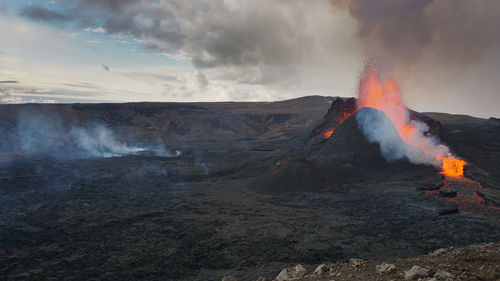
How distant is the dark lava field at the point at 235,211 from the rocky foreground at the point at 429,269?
373 centimetres

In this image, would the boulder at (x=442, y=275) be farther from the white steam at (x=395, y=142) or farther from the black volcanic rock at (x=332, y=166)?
the white steam at (x=395, y=142)

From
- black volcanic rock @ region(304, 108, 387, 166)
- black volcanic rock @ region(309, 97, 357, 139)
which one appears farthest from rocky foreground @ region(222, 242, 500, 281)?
black volcanic rock @ region(309, 97, 357, 139)

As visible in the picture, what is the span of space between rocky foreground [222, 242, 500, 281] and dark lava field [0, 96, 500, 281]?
373 centimetres

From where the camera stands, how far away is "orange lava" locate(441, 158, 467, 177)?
24469 mm

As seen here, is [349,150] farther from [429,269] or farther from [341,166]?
[429,269]

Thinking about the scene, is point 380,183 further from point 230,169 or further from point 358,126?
point 230,169

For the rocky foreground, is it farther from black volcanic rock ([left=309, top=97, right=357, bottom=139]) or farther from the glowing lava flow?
black volcanic rock ([left=309, top=97, right=357, bottom=139])

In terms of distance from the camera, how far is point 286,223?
1655cm

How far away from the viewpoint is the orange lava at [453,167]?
2447 centimetres

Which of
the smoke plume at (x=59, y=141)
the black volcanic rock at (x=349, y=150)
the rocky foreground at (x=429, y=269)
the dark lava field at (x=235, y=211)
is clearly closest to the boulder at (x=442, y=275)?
the rocky foreground at (x=429, y=269)

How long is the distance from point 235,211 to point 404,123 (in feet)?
79.7

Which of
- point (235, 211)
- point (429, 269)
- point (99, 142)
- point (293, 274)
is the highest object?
point (429, 269)

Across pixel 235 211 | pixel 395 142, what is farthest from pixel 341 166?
pixel 235 211

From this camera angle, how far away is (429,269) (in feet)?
18.2
